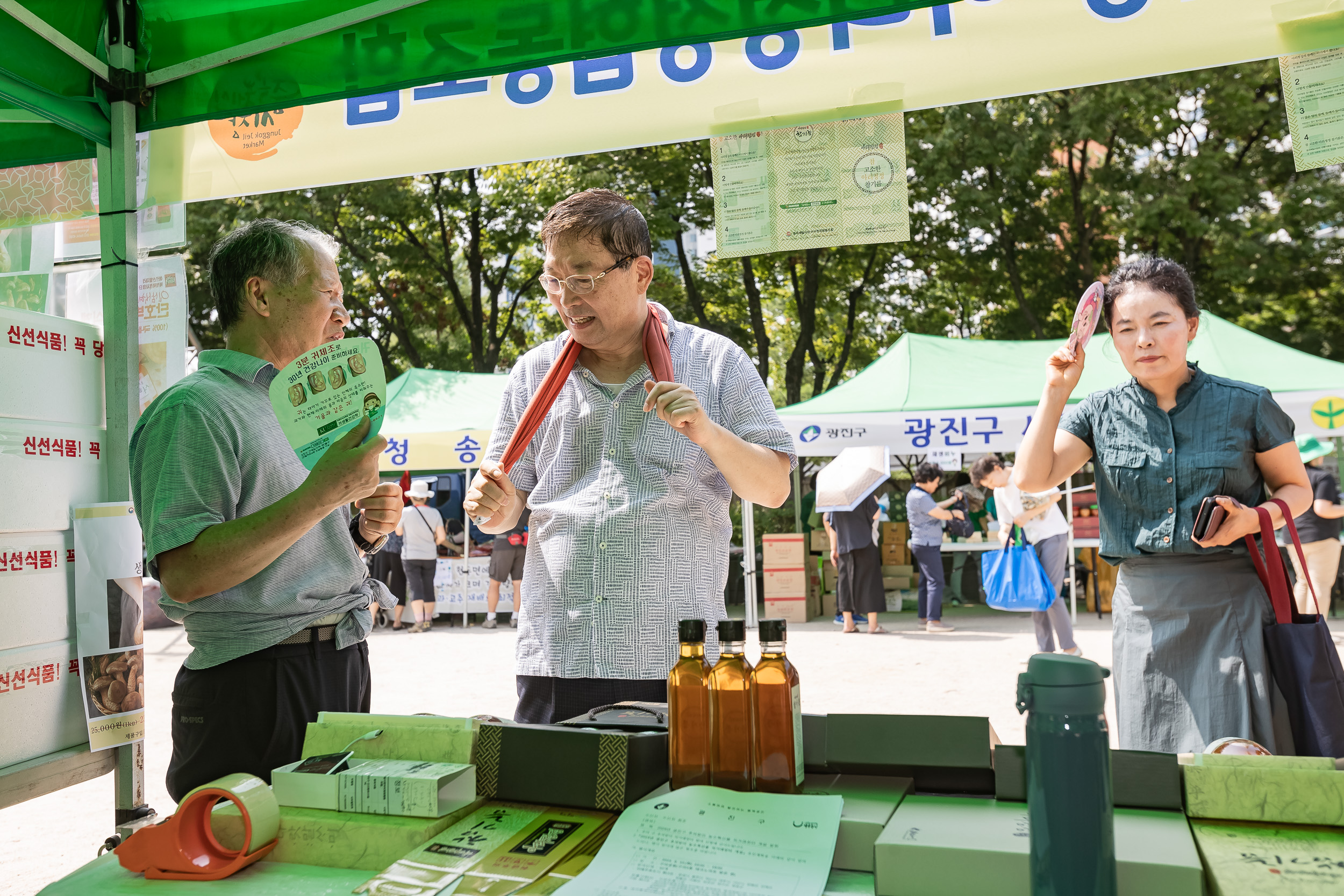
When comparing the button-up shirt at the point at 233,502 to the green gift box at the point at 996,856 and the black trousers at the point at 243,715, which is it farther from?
the green gift box at the point at 996,856

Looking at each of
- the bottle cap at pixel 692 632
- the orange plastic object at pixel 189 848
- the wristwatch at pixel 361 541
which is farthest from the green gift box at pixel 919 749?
the wristwatch at pixel 361 541

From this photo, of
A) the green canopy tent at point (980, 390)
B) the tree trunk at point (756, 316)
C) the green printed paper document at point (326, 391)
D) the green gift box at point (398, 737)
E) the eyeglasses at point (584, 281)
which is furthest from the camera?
the tree trunk at point (756, 316)

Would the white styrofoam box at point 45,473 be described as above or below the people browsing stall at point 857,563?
above

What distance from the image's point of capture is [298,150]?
2.69 metres

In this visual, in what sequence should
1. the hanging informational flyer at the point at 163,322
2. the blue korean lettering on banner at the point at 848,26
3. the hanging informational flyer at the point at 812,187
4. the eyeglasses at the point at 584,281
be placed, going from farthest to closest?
the hanging informational flyer at the point at 163,322 < the hanging informational flyer at the point at 812,187 < the blue korean lettering on banner at the point at 848,26 < the eyeglasses at the point at 584,281

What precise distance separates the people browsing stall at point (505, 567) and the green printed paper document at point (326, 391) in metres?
8.79

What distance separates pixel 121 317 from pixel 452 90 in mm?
1039

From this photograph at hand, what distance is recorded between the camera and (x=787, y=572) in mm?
10992

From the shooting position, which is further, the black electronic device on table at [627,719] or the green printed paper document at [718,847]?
the black electronic device on table at [627,719]

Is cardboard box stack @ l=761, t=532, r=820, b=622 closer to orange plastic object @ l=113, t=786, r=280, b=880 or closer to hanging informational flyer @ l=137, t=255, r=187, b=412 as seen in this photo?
hanging informational flyer @ l=137, t=255, r=187, b=412

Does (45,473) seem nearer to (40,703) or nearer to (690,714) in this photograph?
(40,703)

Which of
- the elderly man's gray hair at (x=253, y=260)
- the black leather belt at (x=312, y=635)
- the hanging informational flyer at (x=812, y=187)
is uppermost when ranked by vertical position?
the hanging informational flyer at (x=812, y=187)

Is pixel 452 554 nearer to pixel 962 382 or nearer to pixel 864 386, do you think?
pixel 864 386

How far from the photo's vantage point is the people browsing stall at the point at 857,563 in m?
9.54
